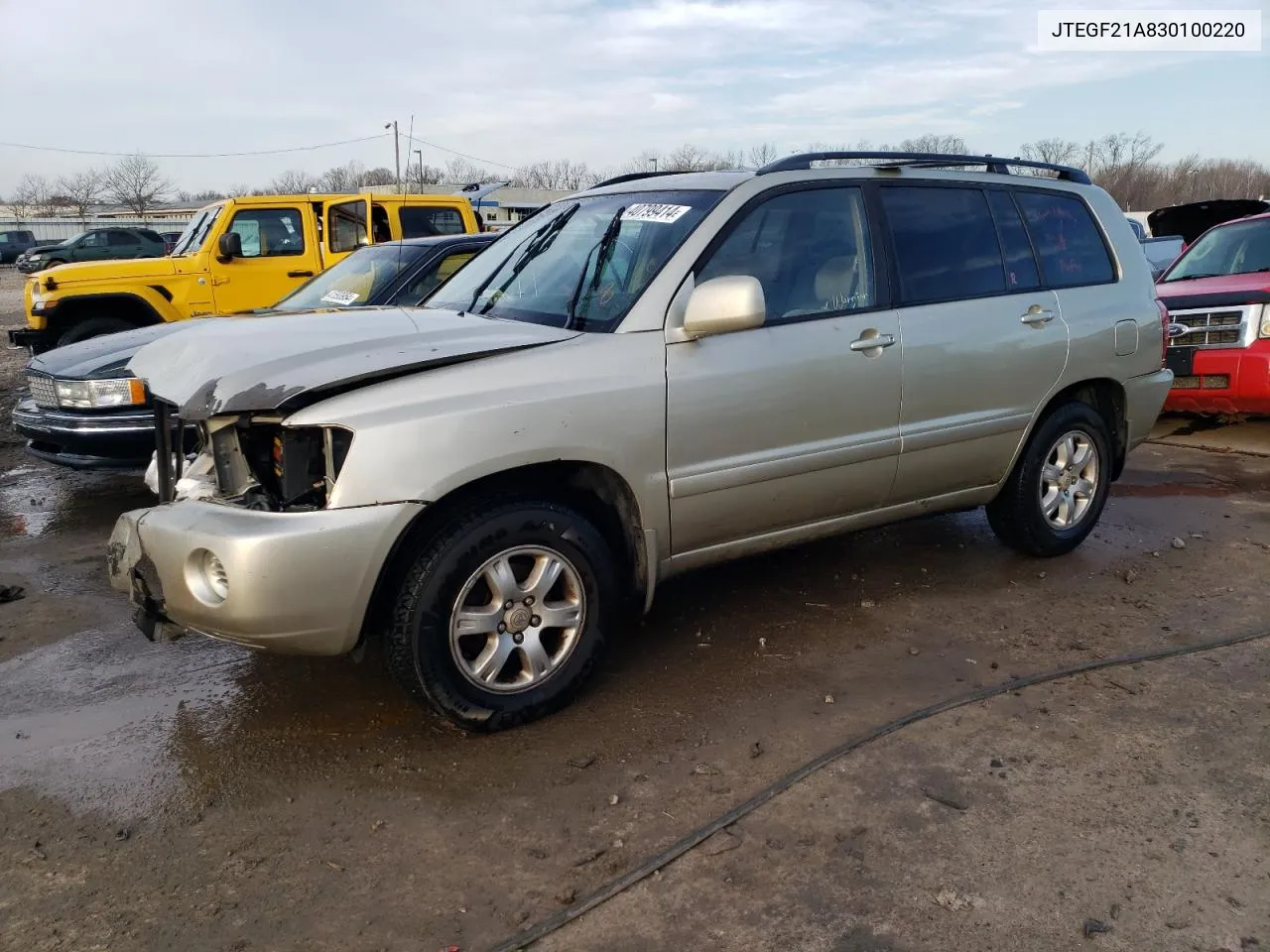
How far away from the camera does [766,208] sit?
3.77m

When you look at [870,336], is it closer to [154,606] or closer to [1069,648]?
[1069,648]

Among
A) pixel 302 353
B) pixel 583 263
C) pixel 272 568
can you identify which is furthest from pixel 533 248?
pixel 272 568

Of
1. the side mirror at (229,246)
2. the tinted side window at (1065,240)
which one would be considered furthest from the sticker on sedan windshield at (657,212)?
the side mirror at (229,246)

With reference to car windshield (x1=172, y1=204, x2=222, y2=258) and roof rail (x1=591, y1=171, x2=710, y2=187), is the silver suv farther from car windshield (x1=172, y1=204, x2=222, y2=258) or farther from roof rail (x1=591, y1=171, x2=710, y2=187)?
car windshield (x1=172, y1=204, x2=222, y2=258)

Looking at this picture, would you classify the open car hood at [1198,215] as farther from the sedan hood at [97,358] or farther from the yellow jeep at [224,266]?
the sedan hood at [97,358]

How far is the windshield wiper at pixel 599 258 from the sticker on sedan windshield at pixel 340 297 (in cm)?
296

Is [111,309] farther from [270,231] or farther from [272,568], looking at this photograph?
[272,568]

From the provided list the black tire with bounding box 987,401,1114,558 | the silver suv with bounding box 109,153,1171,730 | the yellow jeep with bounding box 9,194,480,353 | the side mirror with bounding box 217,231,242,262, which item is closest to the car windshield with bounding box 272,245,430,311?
the yellow jeep with bounding box 9,194,480,353

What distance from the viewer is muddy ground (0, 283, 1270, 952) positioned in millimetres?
2396

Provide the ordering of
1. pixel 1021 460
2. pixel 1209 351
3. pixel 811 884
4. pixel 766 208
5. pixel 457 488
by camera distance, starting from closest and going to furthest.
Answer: pixel 811 884
pixel 457 488
pixel 766 208
pixel 1021 460
pixel 1209 351

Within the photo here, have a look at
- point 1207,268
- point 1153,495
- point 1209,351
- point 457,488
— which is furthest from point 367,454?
point 1207,268

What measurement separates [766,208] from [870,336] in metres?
0.64

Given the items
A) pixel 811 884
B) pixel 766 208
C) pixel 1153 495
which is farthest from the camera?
pixel 1153 495

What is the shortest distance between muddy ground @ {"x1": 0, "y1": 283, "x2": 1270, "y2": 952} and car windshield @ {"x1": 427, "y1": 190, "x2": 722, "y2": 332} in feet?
4.51
